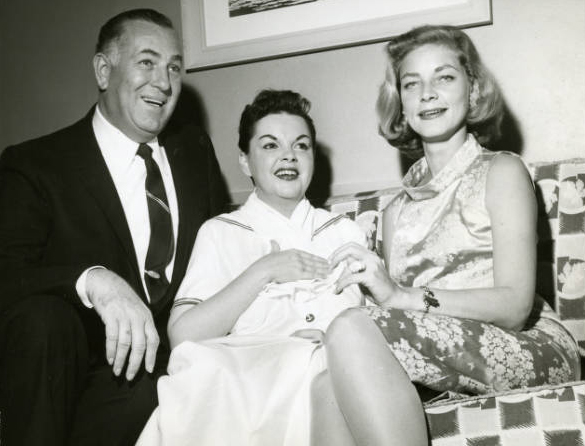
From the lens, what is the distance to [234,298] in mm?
1774

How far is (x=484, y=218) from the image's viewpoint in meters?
1.80

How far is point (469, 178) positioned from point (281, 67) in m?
1.21

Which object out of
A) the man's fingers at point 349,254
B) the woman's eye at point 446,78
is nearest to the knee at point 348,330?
the man's fingers at point 349,254

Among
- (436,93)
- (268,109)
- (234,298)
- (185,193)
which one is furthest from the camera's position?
(185,193)

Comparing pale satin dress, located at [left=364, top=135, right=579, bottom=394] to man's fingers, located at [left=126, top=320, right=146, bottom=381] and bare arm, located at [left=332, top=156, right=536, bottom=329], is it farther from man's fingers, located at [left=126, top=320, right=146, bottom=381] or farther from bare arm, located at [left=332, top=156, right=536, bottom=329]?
man's fingers, located at [left=126, top=320, right=146, bottom=381]

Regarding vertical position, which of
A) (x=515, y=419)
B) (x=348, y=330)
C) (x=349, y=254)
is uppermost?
(x=349, y=254)

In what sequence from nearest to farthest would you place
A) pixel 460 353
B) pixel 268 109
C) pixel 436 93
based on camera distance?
pixel 460 353
pixel 436 93
pixel 268 109

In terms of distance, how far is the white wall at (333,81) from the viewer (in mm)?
2404

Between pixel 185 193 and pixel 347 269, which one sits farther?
pixel 185 193

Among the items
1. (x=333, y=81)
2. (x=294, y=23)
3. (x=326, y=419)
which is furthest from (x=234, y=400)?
(x=294, y=23)

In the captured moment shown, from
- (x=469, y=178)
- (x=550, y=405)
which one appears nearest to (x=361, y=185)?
(x=469, y=178)

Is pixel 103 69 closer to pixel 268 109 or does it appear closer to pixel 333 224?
pixel 268 109

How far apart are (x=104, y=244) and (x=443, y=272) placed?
3.48 ft

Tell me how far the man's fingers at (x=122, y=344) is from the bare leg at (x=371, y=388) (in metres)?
0.54
